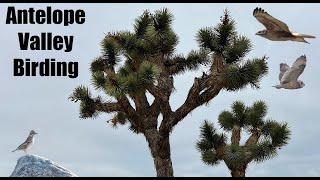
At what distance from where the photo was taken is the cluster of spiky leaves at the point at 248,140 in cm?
1471

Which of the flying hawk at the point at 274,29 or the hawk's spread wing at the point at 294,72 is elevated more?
the flying hawk at the point at 274,29

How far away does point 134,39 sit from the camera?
14.9 meters

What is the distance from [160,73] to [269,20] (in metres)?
4.73

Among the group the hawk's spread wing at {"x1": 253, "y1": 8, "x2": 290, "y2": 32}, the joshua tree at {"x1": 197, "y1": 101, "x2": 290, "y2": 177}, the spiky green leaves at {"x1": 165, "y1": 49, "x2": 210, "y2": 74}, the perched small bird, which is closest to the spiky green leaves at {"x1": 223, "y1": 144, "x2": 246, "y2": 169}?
the joshua tree at {"x1": 197, "y1": 101, "x2": 290, "y2": 177}

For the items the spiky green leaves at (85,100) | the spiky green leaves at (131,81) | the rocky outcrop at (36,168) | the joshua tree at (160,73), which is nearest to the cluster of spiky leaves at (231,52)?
the joshua tree at (160,73)

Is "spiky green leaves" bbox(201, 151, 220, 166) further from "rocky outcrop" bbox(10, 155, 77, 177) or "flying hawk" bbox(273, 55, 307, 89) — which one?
"flying hawk" bbox(273, 55, 307, 89)

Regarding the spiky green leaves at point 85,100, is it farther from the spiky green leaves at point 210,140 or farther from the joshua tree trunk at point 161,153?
the spiky green leaves at point 210,140

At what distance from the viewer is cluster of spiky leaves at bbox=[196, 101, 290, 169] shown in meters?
14.7

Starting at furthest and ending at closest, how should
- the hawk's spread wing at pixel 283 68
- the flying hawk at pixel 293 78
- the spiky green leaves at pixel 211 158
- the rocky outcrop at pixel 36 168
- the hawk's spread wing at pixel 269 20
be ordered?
the spiky green leaves at pixel 211 158 < the rocky outcrop at pixel 36 168 < the hawk's spread wing at pixel 283 68 < the flying hawk at pixel 293 78 < the hawk's spread wing at pixel 269 20

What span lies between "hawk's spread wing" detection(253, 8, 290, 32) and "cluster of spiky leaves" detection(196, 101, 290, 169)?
4394 millimetres

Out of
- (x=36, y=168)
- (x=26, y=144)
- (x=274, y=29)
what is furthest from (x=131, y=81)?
(x=274, y=29)

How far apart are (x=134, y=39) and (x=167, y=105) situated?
6.26ft

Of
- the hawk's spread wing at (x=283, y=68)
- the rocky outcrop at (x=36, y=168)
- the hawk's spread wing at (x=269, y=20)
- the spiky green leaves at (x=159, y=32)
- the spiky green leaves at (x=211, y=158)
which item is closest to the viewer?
the hawk's spread wing at (x=269, y=20)

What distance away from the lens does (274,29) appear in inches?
440
